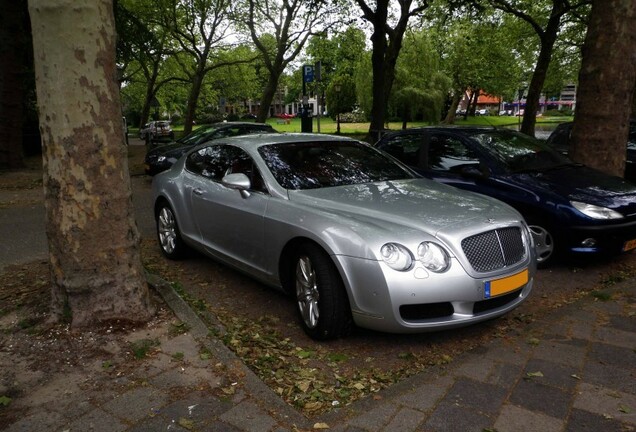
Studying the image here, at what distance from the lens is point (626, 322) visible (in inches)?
163

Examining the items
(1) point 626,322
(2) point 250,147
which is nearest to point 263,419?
(2) point 250,147

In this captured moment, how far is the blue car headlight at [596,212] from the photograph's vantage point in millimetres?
5160

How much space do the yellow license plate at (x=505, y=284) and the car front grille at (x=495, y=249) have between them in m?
0.09

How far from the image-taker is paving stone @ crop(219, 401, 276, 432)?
2.73m

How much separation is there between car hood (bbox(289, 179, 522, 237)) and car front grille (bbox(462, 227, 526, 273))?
7 centimetres

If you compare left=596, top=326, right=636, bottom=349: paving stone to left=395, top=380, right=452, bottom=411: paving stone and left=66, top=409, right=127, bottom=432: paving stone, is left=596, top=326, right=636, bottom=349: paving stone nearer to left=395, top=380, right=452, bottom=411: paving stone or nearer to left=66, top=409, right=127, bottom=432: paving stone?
left=395, top=380, right=452, bottom=411: paving stone

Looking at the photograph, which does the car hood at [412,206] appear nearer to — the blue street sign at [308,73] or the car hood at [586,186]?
the car hood at [586,186]

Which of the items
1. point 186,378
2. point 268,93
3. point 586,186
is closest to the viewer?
point 186,378

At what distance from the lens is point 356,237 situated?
11.2 feet

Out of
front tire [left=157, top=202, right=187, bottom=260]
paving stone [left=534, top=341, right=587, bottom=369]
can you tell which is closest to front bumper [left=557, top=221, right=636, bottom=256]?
paving stone [left=534, top=341, right=587, bottom=369]

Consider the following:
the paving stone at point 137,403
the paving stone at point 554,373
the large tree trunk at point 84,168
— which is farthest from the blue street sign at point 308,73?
the paving stone at point 137,403

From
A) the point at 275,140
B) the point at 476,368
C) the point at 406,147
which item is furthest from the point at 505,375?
the point at 406,147

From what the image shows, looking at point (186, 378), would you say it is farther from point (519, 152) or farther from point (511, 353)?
point (519, 152)

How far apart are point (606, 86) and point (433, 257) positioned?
16.1ft
